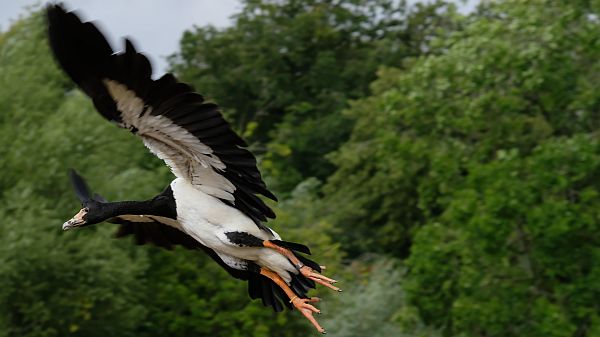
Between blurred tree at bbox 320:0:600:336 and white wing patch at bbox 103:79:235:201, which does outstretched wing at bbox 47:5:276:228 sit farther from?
blurred tree at bbox 320:0:600:336

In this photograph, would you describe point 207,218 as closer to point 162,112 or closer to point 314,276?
point 314,276

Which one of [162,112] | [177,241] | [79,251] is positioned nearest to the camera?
[162,112]

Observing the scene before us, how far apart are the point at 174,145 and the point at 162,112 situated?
413 mm

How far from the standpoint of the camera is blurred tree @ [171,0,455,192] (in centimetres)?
4588

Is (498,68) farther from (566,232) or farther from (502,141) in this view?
(566,232)

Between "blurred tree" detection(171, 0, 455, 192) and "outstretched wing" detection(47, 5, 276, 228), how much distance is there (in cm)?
3426

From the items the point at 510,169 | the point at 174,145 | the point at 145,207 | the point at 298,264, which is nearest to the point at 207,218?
the point at 145,207

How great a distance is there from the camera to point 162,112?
10133 millimetres

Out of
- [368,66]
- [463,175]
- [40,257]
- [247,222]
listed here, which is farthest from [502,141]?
[368,66]

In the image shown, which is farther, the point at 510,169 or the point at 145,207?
the point at 510,169

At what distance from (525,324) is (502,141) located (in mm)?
3739

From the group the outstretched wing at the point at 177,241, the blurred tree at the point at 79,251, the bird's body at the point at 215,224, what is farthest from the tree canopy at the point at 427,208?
the bird's body at the point at 215,224

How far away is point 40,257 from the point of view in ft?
78.1

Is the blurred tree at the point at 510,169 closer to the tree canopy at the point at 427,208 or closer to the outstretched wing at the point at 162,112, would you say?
the tree canopy at the point at 427,208
